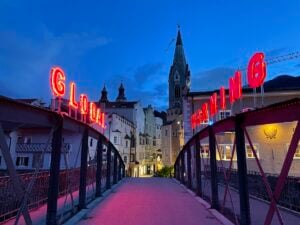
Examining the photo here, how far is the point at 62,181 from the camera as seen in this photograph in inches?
442

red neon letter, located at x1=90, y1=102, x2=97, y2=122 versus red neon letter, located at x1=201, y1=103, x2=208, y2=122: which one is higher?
red neon letter, located at x1=201, y1=103, x2=208, y2=122

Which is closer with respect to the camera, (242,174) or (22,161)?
(242,174)

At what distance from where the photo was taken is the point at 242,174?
5.57 metres

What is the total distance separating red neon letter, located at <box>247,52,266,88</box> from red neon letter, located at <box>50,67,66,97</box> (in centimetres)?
687

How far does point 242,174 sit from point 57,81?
6.47 meters

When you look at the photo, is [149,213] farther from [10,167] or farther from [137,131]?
[137,131]

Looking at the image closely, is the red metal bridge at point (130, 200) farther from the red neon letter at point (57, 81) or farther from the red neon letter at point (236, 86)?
the red neon letter at point (236, 86)

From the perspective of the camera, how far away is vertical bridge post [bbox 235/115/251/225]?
17.9 feet

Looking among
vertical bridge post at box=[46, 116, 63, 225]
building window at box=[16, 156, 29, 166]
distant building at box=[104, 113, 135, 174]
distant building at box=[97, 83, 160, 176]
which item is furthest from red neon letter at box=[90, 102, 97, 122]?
distant building at box=[97, 83, 160, 176]

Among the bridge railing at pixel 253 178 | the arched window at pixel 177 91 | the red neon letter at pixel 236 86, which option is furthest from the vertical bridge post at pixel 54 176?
the arched window at pixel 177 91

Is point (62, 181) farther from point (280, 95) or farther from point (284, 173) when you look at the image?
point (280, 95)

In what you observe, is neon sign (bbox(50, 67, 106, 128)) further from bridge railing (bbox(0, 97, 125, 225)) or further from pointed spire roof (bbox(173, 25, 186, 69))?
pointed spire roof (bbox(173, 25, 186, 69))

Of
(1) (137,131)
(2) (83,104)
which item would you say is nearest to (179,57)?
(1) (137,131)

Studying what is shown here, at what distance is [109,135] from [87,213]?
36812mm
